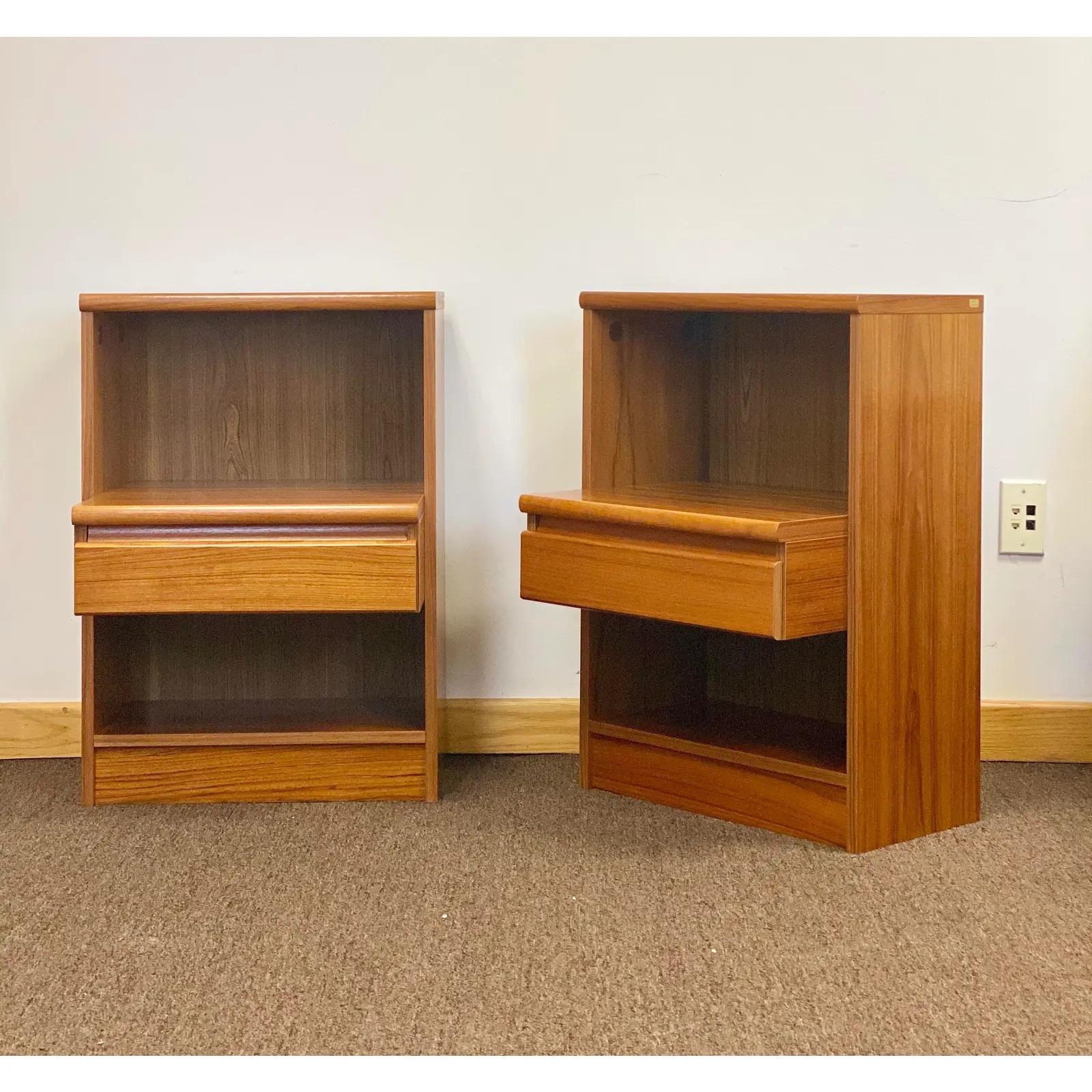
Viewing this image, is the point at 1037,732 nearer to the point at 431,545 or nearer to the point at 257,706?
the point at 431,545

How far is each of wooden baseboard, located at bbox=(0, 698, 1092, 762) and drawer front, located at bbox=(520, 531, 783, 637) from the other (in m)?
0.38

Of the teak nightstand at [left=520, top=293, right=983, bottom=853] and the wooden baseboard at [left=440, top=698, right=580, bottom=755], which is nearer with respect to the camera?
the teak nightstand at [left=520, top=293, right=983, bottom=853]

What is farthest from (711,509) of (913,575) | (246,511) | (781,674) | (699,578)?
(246,511)

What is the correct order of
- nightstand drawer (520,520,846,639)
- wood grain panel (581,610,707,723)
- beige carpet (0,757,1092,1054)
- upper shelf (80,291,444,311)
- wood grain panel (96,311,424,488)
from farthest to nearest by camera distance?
1. wood grain panel (96,311,424,488)
2. wood grain panel (581,610,707,723)
3. upper shelf (80,291,444,311)
4. nightstand drawer (520,520,846,639)
5. beige carpet (0,757,1092,1054)

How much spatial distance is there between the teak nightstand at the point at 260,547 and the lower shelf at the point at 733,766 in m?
0.25

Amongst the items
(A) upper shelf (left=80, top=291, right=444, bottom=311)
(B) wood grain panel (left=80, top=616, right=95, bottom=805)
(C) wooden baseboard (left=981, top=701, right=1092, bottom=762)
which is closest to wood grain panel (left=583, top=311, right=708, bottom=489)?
(A) upper shelf (left=80, top=291, right=444, bottom=311)

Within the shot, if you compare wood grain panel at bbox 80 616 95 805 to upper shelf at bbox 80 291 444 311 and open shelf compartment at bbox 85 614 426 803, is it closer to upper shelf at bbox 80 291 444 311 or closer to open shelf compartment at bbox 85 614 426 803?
open shelf compartment at bbox 85 614 426 803

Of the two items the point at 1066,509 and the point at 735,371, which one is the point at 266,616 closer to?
the point at 735,371

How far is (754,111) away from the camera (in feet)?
6.58

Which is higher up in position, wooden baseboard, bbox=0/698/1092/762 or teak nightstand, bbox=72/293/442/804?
teak nightstand, bbox=72/293/442/804

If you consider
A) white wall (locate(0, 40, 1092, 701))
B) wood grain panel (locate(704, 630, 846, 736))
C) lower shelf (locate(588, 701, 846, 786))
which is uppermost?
white wall (locate(0, 40, 1092, 701))

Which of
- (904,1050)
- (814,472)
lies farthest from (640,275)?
(904,1050)

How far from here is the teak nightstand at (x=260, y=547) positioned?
173cm

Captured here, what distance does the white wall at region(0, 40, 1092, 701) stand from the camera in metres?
1.99
